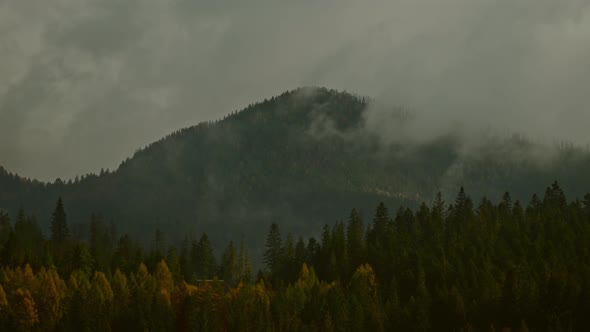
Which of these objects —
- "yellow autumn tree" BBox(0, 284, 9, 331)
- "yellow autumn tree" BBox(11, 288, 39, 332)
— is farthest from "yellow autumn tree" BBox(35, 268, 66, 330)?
"yellow autumn tree" BBox(0, 284, 9, 331)

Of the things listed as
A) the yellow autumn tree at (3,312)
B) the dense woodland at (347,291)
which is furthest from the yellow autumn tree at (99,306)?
the yellow autumn tree at (3,312)

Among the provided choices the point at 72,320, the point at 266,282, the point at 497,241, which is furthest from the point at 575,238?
the point at 72,320

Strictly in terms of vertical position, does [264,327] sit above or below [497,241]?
below

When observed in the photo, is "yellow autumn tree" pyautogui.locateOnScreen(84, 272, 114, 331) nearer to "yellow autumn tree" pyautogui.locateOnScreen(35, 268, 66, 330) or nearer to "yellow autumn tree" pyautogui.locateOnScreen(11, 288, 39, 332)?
"yellow autumn tree" pyautogui.locateOnScreen(35, 268, 66, 330)

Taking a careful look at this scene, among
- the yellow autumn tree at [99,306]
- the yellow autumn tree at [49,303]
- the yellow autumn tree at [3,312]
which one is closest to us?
the yellow autumn tree at [99,306]

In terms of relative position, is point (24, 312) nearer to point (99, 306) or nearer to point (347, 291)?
point (99, 306)

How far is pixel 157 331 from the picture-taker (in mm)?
137000

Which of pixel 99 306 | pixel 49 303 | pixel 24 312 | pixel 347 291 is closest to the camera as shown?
pixel 24 312

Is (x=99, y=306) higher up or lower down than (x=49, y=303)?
A: lower down

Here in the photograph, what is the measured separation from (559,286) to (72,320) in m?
83.0

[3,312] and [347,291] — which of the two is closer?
[3,312]

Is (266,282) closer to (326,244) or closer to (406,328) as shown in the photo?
(326,244)

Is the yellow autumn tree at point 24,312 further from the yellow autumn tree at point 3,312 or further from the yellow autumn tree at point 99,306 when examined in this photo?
the yellow autumn tree at point 99,306

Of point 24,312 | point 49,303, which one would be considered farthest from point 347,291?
point 24,312
